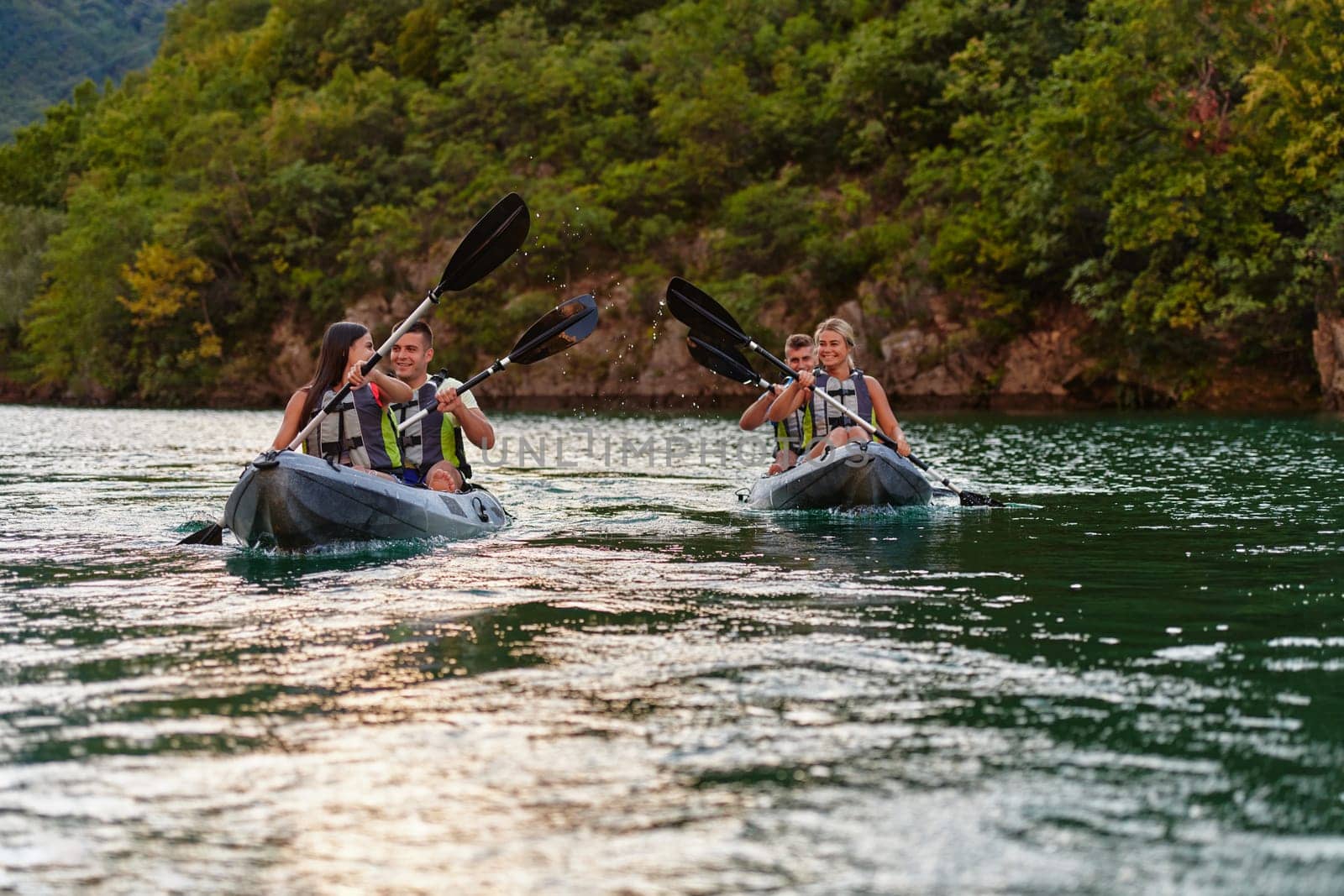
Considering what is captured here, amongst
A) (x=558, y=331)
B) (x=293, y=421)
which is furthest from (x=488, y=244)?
(x=293, y=421)

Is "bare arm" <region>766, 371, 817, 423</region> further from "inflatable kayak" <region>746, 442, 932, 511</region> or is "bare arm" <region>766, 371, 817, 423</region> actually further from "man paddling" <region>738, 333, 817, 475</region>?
"inflatable kayak" <region>746, 442, 932, 511</region>

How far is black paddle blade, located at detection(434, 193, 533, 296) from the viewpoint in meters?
10.1

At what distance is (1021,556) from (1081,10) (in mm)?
34965

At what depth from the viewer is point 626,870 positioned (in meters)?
3.19

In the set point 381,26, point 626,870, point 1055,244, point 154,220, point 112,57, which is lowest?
point 626,870

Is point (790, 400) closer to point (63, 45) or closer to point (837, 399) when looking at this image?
point (837, 399)

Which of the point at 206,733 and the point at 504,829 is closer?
the point at 504,829

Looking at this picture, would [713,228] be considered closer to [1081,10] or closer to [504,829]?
[1081,10]

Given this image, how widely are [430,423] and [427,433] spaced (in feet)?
0.29

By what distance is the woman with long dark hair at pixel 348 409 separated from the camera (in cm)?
872

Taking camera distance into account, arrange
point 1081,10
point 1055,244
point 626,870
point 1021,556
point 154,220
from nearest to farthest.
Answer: point 626,870 → point 1021,556 → point 1055,244 → point 1081,10 → point 154,220

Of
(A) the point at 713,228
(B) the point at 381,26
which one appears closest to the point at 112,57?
(B) the point at 381,26

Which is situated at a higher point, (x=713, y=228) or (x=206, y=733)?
(x=713, y=228)

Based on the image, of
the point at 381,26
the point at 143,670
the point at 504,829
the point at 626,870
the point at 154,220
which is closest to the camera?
the point at 626,870
